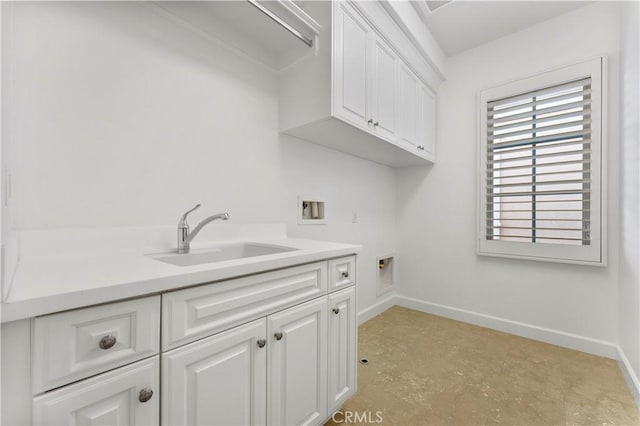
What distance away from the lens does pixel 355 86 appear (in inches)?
64.4

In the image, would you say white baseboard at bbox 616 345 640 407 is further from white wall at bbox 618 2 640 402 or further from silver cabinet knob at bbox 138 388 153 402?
silver cabinet knob at bbox 138 388 153 402

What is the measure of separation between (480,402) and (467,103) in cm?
246

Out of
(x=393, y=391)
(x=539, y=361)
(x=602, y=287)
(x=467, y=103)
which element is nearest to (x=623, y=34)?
(x=467, y=103)

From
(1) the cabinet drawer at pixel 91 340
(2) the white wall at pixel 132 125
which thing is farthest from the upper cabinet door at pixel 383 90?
(1) the cabinet drawer at pixel 91 340

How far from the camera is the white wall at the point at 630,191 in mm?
1522

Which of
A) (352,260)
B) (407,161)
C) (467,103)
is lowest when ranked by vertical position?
(352,260)

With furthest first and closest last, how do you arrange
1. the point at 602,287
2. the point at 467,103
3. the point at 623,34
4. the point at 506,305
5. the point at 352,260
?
the point at 467,103 < the point at 506,305 < the point at 602,287 < the point at 623,34 < the point at 352,260

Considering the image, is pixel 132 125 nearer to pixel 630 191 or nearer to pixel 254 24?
pixel 254 24

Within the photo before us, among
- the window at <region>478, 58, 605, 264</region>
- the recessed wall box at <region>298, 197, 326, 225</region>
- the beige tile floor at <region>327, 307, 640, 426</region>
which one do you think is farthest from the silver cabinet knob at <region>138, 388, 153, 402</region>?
the window at <region>478, 58, 605, 264</region>

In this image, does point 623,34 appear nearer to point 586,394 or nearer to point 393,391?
point 586,394

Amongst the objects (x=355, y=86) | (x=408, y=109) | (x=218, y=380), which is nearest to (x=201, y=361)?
(x=218, y=380)

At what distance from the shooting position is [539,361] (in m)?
1.87

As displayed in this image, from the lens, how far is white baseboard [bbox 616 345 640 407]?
4.80ft

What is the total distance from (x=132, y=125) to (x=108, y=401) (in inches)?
42.2
